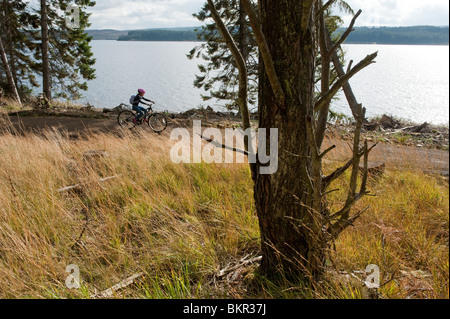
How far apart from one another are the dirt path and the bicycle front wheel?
0.65 ft

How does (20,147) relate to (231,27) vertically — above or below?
below

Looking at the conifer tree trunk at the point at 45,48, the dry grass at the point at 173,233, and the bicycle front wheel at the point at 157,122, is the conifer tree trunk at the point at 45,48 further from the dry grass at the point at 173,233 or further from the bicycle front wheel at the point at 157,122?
the dry grass at the point at 173,233

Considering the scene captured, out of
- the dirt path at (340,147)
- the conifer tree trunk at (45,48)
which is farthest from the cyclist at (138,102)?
the conifer tree trunk at (45,48)

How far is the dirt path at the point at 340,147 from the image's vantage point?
210 inches

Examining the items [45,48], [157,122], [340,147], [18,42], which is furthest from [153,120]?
[18,42]

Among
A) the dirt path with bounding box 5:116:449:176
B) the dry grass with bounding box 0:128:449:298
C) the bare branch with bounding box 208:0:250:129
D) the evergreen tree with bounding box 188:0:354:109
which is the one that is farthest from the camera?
the evergreen tree with bounding box 188:0:354:109

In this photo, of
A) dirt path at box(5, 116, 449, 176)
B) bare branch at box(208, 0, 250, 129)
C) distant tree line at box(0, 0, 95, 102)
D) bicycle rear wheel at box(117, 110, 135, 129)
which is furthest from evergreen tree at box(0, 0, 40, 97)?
bare branch at box(208, 0, 250, 129)

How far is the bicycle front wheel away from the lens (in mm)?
10195

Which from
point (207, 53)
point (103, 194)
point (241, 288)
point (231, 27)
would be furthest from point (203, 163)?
point (207, 53)

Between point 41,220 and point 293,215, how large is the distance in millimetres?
2413

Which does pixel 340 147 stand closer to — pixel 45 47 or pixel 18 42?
pixel 45 47

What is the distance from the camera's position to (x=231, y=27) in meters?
16.3

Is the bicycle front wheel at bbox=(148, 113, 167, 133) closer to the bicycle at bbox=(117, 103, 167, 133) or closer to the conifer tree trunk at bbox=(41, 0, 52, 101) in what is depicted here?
the bicycle at bbox=(117, 103, 167, 133)
